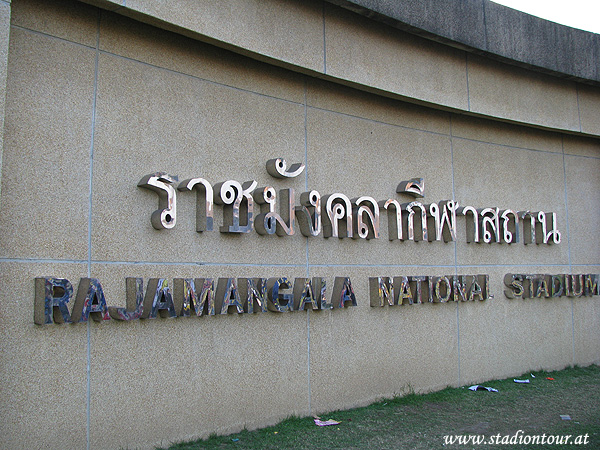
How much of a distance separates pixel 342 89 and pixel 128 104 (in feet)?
10.8

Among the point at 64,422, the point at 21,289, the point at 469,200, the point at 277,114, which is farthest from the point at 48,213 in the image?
the point at 469,200

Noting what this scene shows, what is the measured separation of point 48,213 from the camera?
5.60 meters

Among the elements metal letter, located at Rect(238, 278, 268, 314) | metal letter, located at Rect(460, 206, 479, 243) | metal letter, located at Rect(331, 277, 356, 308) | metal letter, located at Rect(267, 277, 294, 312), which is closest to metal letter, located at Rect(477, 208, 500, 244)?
metal letter, located at Rect(460, 206, 479, 243)

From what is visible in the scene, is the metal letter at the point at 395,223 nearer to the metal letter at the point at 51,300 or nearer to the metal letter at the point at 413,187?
the metal letter at the point at 413,187

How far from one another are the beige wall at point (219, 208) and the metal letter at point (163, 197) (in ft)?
0.39

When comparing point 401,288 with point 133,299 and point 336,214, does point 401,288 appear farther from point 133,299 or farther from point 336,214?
point 133,299

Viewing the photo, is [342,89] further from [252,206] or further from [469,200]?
[469,200]

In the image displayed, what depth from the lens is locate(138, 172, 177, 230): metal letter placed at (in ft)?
20.3

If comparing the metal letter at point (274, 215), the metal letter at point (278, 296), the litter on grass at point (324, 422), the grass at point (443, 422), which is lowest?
the grass at point (443, 422)

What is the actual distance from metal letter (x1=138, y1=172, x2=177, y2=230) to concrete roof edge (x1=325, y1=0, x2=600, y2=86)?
3176 mm

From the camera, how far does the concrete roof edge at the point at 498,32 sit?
8.12 m

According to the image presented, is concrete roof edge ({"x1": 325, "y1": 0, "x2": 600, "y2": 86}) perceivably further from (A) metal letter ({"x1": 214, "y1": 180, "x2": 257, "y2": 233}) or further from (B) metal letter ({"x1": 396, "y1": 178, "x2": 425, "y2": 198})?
(A) metal letter ({"x1": 214, "y1": 180, "x2": 257, "y2": 233})

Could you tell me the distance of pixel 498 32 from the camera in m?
9.52

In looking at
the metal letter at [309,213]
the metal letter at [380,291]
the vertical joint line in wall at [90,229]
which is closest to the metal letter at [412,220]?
the metal letter at [380,291]
